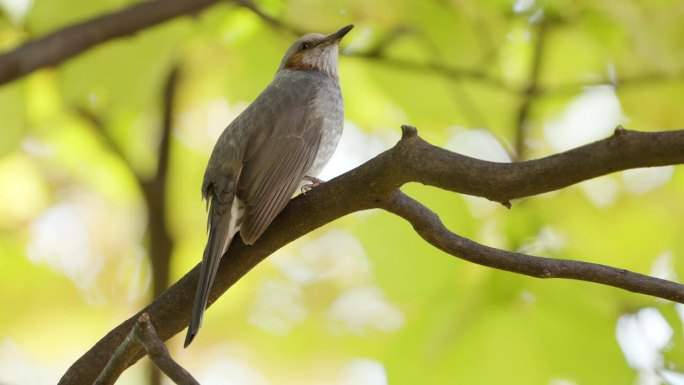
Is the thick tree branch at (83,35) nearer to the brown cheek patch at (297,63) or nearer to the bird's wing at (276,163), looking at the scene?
the bird's wing at (276,163)

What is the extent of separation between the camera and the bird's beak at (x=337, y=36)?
394 cm

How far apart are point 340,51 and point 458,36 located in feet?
2.51

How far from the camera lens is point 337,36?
13.5 ft

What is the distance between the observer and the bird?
2.89 meters

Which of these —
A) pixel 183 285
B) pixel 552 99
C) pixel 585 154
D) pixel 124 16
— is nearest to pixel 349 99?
pixel 552 99

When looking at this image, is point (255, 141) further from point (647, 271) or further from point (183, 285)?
point (647, 271)

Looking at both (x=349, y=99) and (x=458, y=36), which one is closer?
(x=458, y=36)

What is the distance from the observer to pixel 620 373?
3035 mm

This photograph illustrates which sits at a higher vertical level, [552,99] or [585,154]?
[552,99]

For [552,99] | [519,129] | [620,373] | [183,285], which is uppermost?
[552,99]

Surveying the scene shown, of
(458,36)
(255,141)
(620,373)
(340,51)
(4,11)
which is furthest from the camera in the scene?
(340,51)

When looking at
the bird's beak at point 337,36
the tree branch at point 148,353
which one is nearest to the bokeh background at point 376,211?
the bird's beak at point 337,36

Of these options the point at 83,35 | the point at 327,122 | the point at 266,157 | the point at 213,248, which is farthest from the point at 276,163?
the point at 83,35

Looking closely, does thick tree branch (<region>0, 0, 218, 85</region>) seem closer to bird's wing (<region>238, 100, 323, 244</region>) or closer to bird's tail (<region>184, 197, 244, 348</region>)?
bird's wing (<region>238, 100, 323, 244</region>)
